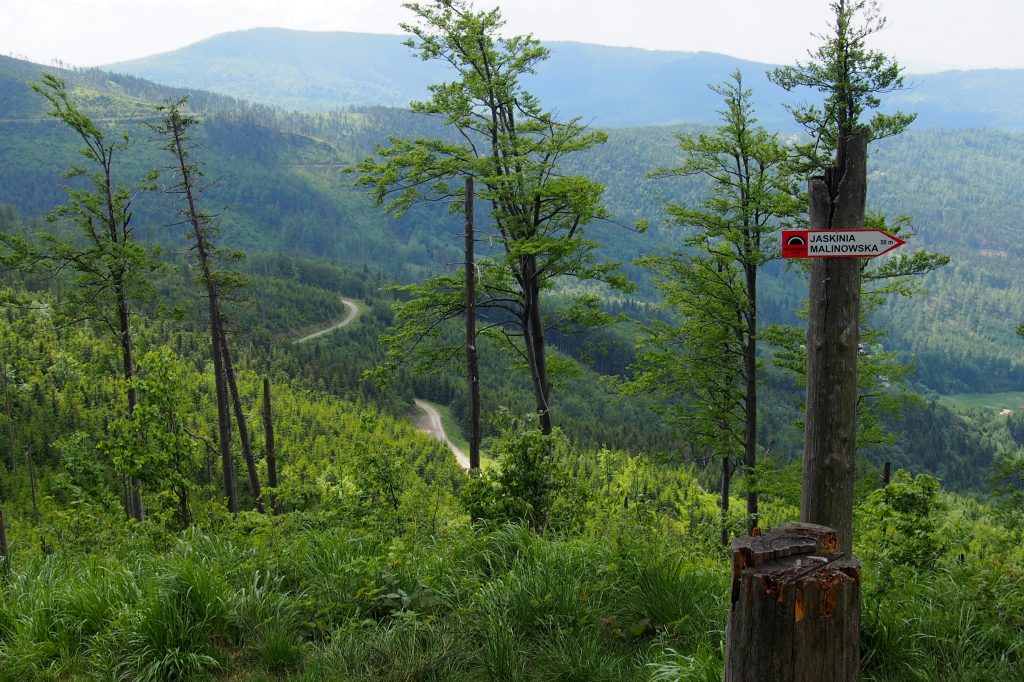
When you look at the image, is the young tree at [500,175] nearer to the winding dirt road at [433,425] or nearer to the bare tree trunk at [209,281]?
the bare tree trunk at [209,281]

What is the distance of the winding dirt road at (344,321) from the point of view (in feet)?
304

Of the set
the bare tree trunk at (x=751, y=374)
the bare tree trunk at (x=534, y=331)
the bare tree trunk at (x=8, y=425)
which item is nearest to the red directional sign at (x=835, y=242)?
the bare tree trunk at (x=534, y=331)

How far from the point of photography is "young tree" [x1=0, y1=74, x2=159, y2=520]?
1608 centimetres

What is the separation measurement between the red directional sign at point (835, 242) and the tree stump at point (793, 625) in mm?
2041

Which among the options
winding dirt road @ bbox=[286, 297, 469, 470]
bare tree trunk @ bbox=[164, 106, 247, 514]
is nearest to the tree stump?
bare tree trunk @ bbox=[164, 106, 247, 514]

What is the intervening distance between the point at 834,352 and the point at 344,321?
10293 centimetres

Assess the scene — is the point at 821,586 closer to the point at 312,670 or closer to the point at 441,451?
the point at 312,670

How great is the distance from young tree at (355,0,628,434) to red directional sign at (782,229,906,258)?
29.9ft

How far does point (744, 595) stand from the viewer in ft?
7.93

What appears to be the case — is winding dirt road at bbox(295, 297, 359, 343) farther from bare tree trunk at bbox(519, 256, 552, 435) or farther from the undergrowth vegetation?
the undergrowth vegetation

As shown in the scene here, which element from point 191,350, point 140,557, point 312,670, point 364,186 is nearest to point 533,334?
point 364,186

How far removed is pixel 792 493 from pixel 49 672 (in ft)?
45.3

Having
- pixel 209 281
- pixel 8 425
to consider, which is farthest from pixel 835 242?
pixel 8 425

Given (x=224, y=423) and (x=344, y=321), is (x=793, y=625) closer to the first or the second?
(x=224, y=423)
